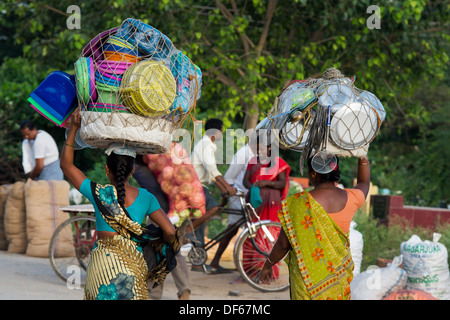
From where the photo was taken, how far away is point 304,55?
962 cm

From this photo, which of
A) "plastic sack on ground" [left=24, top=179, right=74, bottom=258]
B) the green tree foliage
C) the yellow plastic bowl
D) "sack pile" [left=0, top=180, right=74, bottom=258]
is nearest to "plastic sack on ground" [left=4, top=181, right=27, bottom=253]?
"sack pile" [left=0, top=180, right=74, bottom=258]

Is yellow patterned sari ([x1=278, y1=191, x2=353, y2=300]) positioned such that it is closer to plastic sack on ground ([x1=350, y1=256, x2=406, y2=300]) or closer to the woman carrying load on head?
the woman carrying load on head

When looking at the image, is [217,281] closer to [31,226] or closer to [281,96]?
[31,226]

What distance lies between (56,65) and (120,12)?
1771 millimetres

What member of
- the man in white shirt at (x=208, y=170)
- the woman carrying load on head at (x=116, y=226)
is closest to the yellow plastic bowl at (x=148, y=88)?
the woman carrying load on head at (x=116, y=226)

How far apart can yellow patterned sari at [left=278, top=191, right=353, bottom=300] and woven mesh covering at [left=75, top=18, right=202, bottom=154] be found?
0.86m

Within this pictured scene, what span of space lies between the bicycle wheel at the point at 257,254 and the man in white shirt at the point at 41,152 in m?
3.13

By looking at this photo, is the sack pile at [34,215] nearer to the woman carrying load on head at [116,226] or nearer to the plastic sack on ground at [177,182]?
the plastic sack on ground at [177,182]

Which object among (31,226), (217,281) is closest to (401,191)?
(217,281)

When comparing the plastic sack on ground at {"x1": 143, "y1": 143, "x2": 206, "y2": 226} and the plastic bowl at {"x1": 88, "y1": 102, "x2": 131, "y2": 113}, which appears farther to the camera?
the plastic sack on ground at {"x1": 143, "y1": 143, "x2": 206, "y2": 226}

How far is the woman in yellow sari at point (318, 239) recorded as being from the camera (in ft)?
11.8

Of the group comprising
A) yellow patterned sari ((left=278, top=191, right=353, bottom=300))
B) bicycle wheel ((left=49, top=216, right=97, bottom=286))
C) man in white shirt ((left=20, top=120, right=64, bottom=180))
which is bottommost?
bicycle wheel ((left=49, top=216, right=97, bottom=286))

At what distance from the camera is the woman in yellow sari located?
359cm

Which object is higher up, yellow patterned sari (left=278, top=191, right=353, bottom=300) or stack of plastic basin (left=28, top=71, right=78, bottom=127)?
stack of plastic basin (left=28, top=71, right=78, bottom=127)
